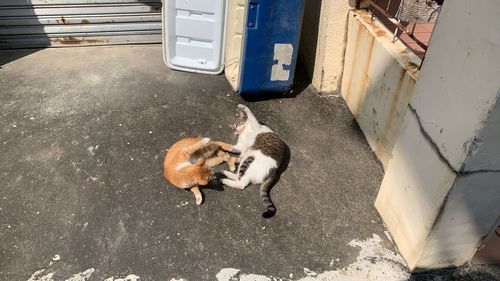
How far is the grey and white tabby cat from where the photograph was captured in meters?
3.49

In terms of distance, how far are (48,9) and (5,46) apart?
0.86 metres

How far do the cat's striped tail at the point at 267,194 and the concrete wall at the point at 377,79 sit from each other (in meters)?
1.11

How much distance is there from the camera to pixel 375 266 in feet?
9.86

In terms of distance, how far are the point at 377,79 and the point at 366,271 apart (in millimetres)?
1841

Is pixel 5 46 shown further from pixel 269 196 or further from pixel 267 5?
pixel 269 196

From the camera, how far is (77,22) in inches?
209

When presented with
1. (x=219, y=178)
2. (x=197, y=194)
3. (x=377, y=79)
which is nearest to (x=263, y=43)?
(x=377, y=79)

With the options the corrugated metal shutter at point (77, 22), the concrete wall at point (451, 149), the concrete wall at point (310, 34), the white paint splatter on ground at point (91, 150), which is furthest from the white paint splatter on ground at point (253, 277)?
the corrugated metal shutter at point (77, 22)

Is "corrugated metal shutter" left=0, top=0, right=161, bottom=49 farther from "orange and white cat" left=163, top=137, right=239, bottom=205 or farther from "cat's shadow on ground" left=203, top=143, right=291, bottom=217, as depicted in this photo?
"cat's shadow on ground" left=203, top=143, right=291, bottom=217

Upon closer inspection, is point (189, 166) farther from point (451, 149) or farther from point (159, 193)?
point (451, 149)

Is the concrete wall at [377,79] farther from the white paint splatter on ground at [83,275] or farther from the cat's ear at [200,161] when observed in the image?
the white paint splatter on ground at [83,275]

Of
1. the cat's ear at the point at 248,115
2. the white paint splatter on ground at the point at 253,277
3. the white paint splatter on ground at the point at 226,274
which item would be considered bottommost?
the white paint splatter on ground at the point at 226,274

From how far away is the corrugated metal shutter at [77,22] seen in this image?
5.14m

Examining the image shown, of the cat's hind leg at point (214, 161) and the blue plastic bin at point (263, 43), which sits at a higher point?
the blue plastic bin at point (263, 43)
